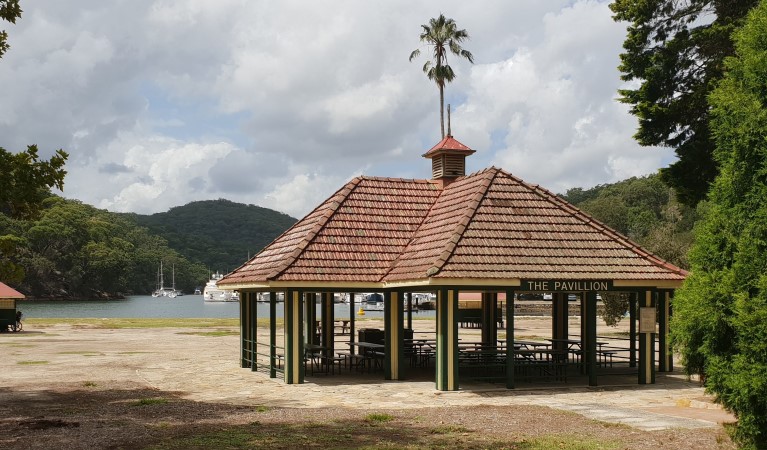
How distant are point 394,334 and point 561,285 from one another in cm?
450

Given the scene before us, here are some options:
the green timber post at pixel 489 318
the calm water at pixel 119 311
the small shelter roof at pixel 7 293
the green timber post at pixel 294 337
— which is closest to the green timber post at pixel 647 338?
the green timber post at pixel 489 318

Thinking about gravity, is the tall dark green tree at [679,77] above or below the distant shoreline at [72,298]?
above

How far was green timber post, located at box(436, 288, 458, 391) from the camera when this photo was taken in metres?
19.6

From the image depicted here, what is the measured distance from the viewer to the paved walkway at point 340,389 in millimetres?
17000

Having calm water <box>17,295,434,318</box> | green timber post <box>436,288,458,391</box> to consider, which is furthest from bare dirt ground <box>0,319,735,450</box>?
calm water <box>17,295,434,318</box>

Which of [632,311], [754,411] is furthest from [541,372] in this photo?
[754,411]

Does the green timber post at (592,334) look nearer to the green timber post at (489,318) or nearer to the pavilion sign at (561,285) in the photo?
the pavilion sign at (561,285)

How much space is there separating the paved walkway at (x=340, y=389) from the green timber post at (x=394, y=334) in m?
0.59

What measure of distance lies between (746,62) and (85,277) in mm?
139453

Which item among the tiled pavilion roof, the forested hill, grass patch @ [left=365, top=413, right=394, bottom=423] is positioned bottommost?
grass patch @ [left=365, top=413, right=394, bottom=423]

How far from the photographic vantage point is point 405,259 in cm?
2227

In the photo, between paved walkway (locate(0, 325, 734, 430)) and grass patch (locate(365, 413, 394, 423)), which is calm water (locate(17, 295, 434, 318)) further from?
grass patch (locate(365, 413, 394, 423))

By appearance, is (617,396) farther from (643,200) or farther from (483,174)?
(643,200)

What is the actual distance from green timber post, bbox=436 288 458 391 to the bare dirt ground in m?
0.37
